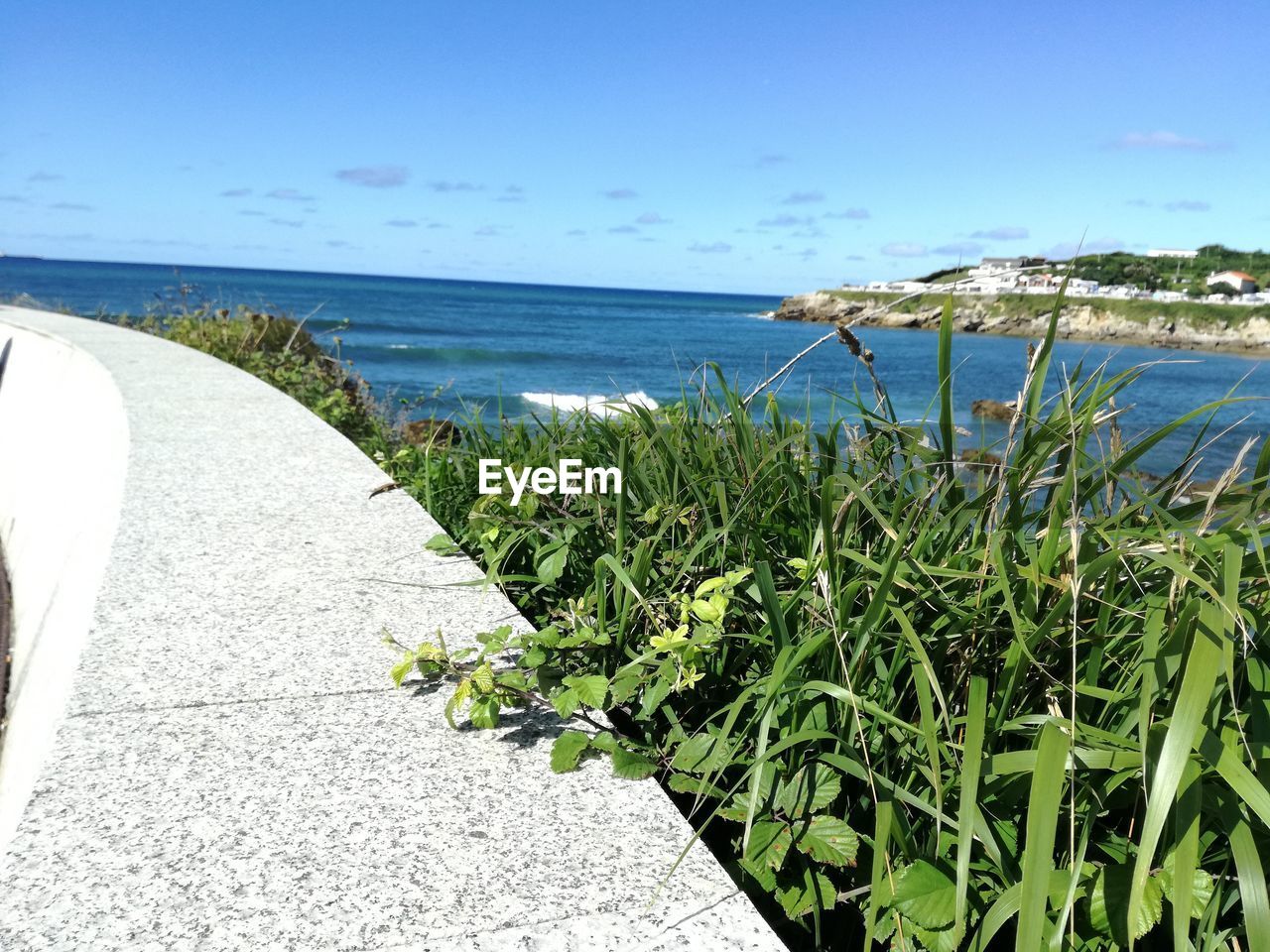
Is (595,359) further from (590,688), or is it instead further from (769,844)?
(769,844)

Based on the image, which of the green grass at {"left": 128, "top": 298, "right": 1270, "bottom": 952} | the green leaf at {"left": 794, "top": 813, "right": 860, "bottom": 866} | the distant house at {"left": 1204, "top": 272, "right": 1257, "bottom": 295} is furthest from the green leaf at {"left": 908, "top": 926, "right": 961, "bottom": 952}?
the distant house at {"left": 1204, "top": 272, "right": 1257, "bottom": 295}

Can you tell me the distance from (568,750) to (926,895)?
747mm

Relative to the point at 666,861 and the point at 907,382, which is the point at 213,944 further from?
the point at 907,382

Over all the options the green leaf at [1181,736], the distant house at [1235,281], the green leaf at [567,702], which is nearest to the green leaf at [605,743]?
the green leaf at [567,702]

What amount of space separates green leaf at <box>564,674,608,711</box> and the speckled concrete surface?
5.9 inches

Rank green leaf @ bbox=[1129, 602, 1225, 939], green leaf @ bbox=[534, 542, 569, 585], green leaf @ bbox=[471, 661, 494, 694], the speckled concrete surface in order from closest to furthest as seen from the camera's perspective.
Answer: green leaf @ bbox=[1129, 602, 1225, 939], the speckled concrete surface, green leaf @ bbox=[471, 661, 494, 694], green leaf @ bbox=[534, 542, 569, 585]

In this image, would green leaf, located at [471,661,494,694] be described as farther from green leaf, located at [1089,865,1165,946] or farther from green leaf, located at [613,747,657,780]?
green leaf, located at [1089,865,1165,946]

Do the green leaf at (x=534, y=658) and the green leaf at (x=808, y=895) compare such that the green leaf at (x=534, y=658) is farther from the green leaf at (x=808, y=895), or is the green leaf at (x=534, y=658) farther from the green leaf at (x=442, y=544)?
the green leaf at (x=442, y=544)

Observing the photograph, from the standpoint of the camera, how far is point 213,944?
1356 mm

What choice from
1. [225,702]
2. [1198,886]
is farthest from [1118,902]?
[225,702]

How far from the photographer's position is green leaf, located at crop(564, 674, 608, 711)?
1.86m

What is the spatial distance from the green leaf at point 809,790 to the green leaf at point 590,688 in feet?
1.34

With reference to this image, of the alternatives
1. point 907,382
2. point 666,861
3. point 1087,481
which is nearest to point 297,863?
point 666,861

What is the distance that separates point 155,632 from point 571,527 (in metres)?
1.16
